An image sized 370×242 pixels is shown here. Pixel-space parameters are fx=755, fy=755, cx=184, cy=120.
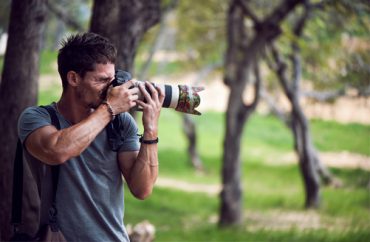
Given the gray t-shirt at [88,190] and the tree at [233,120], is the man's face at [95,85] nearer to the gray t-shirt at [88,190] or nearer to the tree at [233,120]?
the gray t-shirt at [88,190]

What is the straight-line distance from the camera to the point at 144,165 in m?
3.18

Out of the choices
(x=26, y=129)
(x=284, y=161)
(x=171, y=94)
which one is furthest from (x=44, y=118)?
(x=284, y=161)

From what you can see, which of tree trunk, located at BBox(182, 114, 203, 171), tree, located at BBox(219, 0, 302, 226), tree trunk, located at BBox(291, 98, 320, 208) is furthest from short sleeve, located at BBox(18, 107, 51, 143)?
tree trunk, located at BBox(182, 114, 203, 171)

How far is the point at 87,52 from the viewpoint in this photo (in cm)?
314

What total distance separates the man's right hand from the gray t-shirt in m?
0.13

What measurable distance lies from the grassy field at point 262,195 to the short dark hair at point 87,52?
6.98 meters

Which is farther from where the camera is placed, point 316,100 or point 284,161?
point 284,161

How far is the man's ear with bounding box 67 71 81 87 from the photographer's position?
10.4 ft

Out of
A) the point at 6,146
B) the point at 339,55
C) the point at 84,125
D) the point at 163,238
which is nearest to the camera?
the point at 84,125

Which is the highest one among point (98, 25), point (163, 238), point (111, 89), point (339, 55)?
point (339, 55)

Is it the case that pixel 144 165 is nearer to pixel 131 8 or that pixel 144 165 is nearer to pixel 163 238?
pixel 131 8

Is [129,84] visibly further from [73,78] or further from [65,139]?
[65,139]

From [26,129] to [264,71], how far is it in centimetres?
1883

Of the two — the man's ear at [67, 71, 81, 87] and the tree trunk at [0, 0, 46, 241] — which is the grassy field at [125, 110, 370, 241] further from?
the man's ear at [67, 71, 81, 87]
